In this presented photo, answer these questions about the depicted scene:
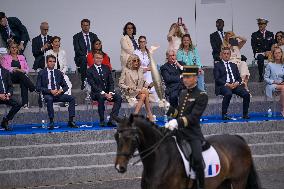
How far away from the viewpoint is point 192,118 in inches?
423

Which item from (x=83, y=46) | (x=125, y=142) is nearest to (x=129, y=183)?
(x=83, y=46)

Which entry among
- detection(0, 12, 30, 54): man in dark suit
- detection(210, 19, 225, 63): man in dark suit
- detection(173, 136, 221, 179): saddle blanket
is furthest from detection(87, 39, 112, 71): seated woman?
detection(173, 136, 221, 179): saddle blanket

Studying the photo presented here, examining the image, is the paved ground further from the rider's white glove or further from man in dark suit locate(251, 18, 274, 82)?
man in dark suit locate(251, 18, 274, 82)

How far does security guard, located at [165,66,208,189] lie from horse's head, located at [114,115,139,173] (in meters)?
0.64

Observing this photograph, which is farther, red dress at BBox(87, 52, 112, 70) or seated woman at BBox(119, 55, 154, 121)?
red dress at BBox(87, 52, 112, 70)

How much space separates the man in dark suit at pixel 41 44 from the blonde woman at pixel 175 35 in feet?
10.9

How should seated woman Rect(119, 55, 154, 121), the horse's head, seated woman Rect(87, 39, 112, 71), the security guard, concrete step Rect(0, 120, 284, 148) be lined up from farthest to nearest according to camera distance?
seated woman Rect(87, 39, 112, 71) < seated woman Rect(119, 55, 154, 121) < concrete step Rect(0, 120, 284, 148) < the security guard < the horse's head

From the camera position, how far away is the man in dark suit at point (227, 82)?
17.3m

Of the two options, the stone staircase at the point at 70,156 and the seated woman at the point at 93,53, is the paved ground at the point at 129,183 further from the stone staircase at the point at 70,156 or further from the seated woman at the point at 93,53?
the seated woman at the point at 93,53

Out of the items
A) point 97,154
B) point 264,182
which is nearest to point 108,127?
point 97,154

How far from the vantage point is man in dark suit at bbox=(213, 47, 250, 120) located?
17328mm

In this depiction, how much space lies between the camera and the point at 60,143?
1568 cm

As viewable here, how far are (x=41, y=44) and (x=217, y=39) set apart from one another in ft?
17.2

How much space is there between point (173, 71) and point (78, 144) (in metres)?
3.32
